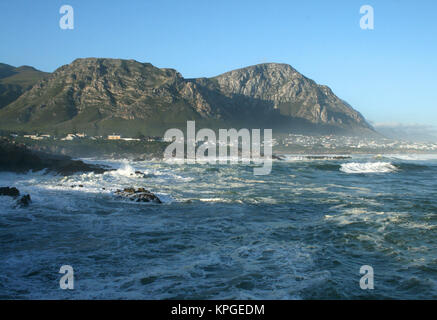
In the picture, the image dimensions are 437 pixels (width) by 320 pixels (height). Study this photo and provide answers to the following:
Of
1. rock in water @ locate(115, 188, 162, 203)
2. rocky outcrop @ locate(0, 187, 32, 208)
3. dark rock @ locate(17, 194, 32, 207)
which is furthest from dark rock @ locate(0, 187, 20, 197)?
rock in water @ locate(115, 188, 162, 203)

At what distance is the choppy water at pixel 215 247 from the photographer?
878 cm

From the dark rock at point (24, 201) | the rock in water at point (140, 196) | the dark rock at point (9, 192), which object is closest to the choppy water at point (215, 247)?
the dark rock at point (24, 201)

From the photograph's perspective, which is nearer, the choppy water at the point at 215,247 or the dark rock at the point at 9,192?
the choppy water at the point at 215,247

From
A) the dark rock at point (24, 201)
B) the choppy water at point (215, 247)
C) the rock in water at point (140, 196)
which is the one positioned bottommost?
the choppy water at point (215, 247)

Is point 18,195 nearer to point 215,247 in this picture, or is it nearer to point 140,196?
point 140,196

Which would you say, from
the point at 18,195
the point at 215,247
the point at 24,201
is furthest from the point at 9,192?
the point at 215,247

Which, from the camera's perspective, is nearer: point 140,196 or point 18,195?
point 18,195

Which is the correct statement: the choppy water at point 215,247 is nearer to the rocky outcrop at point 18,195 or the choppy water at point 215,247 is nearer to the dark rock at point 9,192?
the rocky outcrop at point 18,195

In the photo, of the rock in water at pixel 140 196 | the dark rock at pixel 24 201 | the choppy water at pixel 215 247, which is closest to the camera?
the choppy water at pixel 215 247

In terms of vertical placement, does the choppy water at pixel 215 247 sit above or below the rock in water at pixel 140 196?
below

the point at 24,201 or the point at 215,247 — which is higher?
the point at 24,201

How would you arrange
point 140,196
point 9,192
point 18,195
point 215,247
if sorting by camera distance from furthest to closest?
Answer: point 140,196 → point 9,192 → point 18,195 → point 215,247

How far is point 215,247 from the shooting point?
40.2 ft
